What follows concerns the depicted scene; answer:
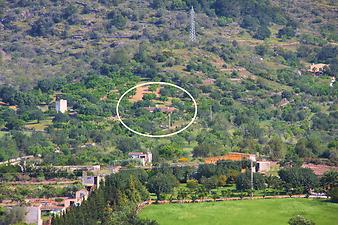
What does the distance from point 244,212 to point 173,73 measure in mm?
29519

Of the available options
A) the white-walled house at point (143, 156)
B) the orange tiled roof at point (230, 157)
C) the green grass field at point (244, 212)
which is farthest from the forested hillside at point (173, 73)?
the green grass field at point (244, 212)

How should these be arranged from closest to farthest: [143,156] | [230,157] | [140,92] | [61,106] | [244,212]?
[244,212], [230,157], [143,156], [61,106], [140,92]

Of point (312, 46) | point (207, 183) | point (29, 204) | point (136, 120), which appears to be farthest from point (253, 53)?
point (29, 204)

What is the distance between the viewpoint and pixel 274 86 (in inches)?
3332

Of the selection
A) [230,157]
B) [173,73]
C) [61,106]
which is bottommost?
[173,73]

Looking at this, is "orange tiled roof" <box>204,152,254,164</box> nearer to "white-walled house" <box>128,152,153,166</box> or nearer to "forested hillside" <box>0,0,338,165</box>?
"forested hillside" <box>0,0,338,165</box>

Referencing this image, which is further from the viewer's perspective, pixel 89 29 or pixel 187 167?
pixel 89 29

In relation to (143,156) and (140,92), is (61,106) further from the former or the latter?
(143,156)

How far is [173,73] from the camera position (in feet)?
272

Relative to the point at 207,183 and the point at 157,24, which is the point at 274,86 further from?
the point at 207,183

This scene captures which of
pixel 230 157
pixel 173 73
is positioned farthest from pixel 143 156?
pixel 173 73

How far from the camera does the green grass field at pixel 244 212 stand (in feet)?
172

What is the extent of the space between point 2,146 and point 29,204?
1711cm

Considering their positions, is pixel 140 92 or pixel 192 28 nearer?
pixel 140 92
